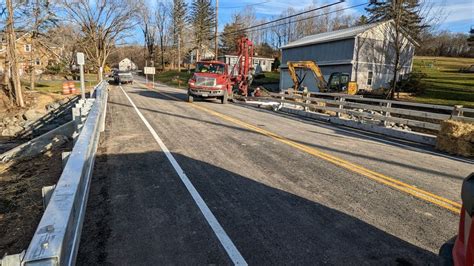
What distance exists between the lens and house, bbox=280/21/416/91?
32.7 metres

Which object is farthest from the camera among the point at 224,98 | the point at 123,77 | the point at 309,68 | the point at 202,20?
the point at 202,20

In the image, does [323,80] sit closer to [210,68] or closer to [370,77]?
[370,77]

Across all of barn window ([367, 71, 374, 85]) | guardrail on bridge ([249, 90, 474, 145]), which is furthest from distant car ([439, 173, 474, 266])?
barn window ([367, 71, 374, 85])

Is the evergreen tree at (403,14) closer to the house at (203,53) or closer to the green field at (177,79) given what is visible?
the green field at (177,79)

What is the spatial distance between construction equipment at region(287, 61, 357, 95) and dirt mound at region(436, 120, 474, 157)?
60.6ft

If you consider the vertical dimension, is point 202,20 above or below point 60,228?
above

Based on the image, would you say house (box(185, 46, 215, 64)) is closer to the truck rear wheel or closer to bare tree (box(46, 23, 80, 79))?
bare tree (box(46, 23, 80, 79))

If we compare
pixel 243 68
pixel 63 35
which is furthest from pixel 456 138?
pixel 63 35

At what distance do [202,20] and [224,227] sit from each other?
76630 mm

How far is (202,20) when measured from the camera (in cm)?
7519

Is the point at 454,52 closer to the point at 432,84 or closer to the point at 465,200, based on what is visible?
the point at 432,84

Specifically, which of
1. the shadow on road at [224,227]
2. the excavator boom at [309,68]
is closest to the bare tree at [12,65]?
the excavator boom at [309,68]

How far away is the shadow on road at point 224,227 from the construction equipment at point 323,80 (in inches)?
907

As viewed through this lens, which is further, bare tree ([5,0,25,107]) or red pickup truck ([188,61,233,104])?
bare tree ([5,0,25,107])
